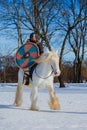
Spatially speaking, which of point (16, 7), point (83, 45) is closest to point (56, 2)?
point (16, 7)

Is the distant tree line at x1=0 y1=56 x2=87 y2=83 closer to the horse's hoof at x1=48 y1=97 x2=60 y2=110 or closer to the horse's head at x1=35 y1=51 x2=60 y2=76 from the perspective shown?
the horse's hoof at x1=48 y1=97 x2=60 y2=110

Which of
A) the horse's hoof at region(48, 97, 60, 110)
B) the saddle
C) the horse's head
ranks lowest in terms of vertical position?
the horse's hoof at region(48, 97, 60, 110)

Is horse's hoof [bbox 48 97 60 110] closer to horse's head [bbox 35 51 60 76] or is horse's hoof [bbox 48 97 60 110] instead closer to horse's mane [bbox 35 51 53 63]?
horse's head [bbox 35 51 60 76]

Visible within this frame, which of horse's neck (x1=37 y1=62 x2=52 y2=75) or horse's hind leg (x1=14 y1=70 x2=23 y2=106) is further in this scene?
horse's hind leg (x1=14 y1=70 x2=23 y2=106)

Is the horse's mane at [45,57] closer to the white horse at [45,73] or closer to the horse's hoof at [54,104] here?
the white horse at [45,73]

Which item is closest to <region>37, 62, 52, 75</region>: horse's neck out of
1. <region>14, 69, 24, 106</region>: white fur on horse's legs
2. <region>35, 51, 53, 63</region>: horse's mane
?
<region>35, 51, 53, 63</region>: horse's mane

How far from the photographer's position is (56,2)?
25375 millimetres

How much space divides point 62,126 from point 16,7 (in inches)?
754

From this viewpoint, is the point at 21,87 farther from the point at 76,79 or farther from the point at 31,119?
the point at 76,79

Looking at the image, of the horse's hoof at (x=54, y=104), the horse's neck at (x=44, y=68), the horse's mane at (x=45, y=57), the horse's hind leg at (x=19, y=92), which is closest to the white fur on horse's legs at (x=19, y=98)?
the horse's hind leg at (x=19, y=92)

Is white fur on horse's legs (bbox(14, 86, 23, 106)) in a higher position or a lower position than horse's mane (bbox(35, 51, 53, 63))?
lower

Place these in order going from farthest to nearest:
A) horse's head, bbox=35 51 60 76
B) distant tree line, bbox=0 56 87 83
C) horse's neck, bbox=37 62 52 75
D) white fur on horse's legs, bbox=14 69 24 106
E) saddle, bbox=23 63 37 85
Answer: distant tree line, bbox=0 56 87 83, white fur on horse's legs, bbox=14 69 24 106, saddle, bbox=23 63 37 85, horse's neck, bbox=37 62 52 75, horse's head, bbox=35 51 60 76

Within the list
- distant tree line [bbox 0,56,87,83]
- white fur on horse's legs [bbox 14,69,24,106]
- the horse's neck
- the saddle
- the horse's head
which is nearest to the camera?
the horse's head

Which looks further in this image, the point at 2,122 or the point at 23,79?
the point at 23,79
